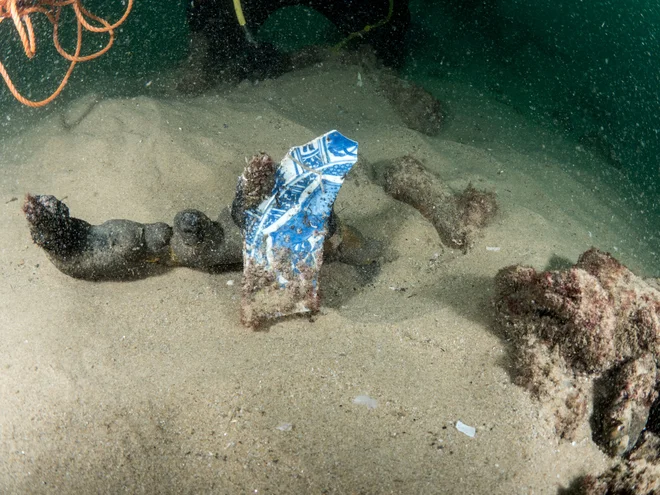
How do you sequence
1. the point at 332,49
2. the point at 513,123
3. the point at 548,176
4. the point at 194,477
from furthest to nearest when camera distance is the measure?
1. the point at 513,123
2. the point at 332,49
3. the point at 548,176
4. the point at 194,477

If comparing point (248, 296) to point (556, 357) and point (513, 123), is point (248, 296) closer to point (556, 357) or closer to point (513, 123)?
point (556, 357)

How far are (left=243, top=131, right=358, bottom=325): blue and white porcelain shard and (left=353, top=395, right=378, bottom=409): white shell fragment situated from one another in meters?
0.66

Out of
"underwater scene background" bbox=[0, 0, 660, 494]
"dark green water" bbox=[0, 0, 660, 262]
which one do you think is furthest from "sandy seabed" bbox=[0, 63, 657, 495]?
"dark green water" bbox=[0, 0, 660, 262]

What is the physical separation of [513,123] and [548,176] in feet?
8.36

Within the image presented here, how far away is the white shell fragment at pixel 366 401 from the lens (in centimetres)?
222

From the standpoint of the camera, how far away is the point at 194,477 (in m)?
2.03

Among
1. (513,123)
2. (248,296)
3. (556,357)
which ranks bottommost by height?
(513,123)

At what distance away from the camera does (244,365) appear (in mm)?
2404

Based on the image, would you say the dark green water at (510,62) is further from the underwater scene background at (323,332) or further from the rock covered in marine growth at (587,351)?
the rock covered in marine growth at (587,351)

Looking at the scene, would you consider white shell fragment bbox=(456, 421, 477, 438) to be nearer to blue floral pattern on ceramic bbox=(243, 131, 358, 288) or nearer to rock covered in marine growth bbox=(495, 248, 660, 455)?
rock covered in marine growth bbox=(495, 248, 660, 455)

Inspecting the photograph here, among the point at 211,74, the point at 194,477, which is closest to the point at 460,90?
the point at 211,74

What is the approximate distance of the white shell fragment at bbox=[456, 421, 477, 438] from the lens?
84.2 inches

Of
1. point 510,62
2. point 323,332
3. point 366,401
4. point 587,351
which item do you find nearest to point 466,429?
point 366,401

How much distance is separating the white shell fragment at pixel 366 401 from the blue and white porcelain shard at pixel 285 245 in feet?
2.18
